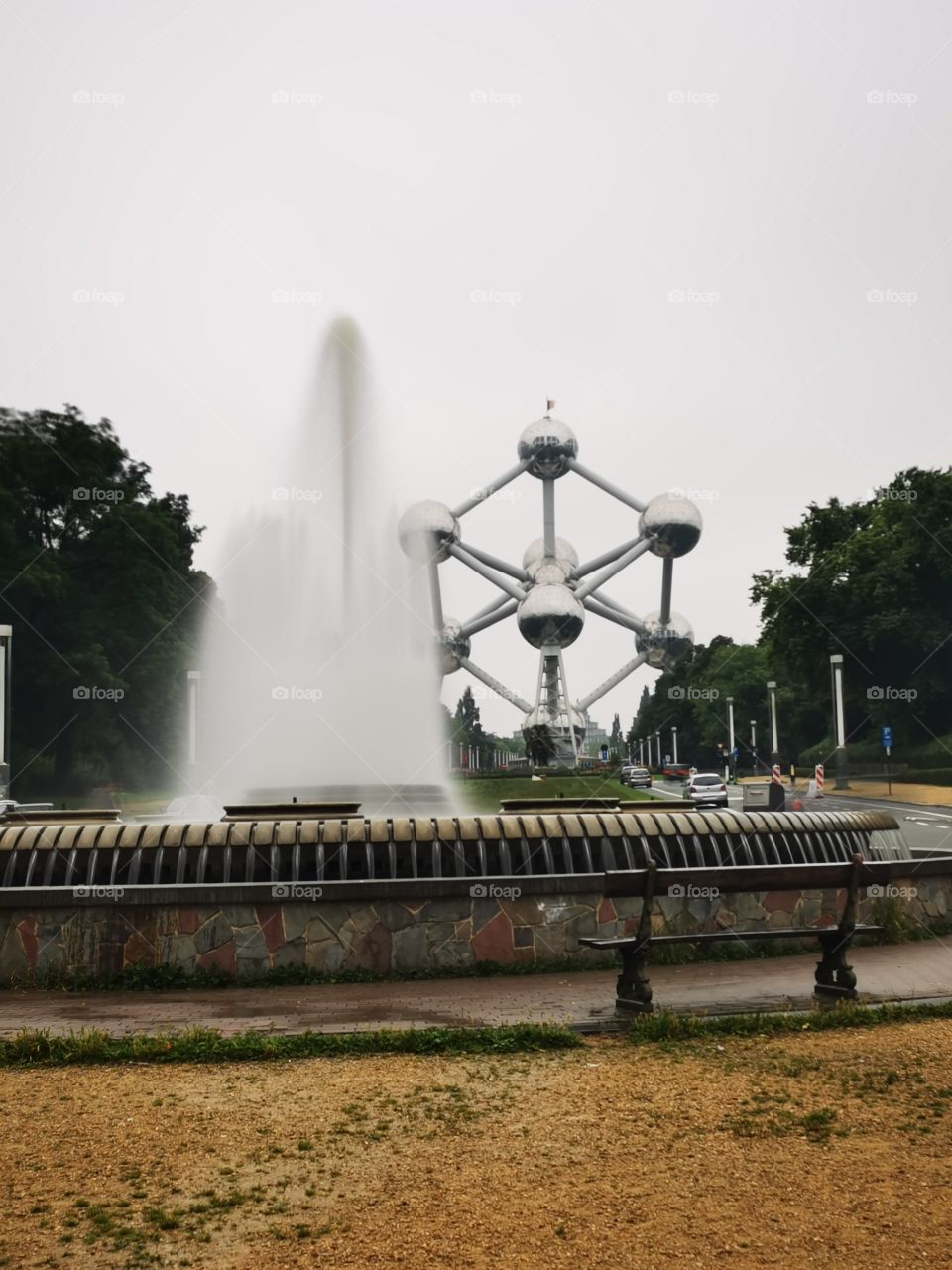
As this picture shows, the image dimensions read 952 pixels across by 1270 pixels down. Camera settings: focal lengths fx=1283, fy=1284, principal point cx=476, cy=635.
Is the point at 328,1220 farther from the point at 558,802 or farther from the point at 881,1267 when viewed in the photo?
the point at 558,802

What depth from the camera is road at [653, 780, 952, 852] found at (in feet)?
76.0

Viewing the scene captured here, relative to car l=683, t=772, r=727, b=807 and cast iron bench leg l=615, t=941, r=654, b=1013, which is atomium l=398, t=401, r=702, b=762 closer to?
car l=683, t=772, r=727, b=807

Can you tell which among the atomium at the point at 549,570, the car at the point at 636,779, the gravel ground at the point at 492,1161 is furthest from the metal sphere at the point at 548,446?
the gravel ground at the point at 492,1161

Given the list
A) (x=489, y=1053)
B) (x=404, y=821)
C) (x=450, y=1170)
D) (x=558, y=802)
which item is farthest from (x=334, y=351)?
(x=450, y=1170)

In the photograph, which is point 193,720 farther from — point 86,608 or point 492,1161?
point 492,1161

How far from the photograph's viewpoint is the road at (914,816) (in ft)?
76.0

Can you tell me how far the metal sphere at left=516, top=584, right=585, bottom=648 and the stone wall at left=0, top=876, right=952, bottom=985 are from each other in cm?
6782

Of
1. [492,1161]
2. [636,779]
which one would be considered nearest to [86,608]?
[636,779]

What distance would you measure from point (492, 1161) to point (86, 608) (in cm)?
4545

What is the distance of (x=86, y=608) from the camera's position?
48062 millimetres

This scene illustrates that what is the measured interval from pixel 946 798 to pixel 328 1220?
133ft

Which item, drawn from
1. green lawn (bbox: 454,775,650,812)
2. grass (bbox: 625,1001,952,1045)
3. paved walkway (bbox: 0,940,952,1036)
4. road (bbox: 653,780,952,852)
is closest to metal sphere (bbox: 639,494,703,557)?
road (bbox: 653,780,952,852)

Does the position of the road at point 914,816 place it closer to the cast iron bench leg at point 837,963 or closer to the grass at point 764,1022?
the cast iron bench leg at point 837,963

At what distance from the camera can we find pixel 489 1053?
7.11m
